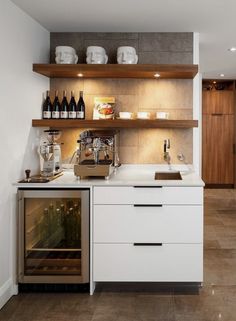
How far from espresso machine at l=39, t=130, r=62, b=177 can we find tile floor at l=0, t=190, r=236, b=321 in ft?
3.48

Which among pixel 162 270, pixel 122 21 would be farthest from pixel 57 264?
pixel 122 21

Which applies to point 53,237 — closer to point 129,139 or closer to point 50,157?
point 50,157

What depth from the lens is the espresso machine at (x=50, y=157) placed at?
378 centimetres

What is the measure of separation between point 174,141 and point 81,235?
1515mm

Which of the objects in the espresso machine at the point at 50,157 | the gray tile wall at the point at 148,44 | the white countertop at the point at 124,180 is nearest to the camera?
the white countertop at the point at 124,180

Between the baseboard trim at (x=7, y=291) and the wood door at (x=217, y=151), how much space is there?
267 inches

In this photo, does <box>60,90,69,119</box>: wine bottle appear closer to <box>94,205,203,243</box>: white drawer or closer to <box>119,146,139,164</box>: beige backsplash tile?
<box>119,146,139,164</box>: beige backsplash tile

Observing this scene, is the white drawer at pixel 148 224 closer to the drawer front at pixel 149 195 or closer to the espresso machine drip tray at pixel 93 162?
the drawer front at pixel 149 195

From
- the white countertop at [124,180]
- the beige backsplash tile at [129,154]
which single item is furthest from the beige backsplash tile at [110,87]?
the white countertop at [124,180]

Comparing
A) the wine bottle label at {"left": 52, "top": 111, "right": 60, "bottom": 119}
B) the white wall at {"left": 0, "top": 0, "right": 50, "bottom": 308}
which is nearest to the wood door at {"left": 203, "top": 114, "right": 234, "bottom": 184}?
the wine bottle label at {"left": 52, "top": 111, "right": 60, "bottom": 119}

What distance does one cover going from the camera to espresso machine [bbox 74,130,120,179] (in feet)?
11.4

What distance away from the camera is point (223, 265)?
4.05m

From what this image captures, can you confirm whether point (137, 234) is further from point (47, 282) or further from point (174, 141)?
point (174, 141)

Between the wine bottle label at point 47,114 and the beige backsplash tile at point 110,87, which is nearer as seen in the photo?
the wine bottle label at point 47,114
